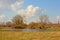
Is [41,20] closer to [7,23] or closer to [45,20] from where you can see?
[45,20]

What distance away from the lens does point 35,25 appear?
93438 mm

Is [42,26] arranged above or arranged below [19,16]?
below

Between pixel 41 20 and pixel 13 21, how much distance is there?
21.2 metres

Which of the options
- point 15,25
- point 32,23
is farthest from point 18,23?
point 32,23

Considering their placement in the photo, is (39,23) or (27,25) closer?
(39,23)

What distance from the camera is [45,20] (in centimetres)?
9712

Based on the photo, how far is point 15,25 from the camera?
100000 millimetres

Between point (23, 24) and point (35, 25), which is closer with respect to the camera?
point (35, 25)

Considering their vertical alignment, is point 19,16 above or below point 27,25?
above

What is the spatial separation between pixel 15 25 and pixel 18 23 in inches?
99.6

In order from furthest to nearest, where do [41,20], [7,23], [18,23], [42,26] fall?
[7,23]
[18,23]
[41,20]
[42,26]

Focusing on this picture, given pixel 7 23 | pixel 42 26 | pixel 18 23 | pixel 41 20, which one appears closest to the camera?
pixel 42 26

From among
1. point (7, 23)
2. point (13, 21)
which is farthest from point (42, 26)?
point (7, 23)

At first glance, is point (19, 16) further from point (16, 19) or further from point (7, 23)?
point (7, 23)
